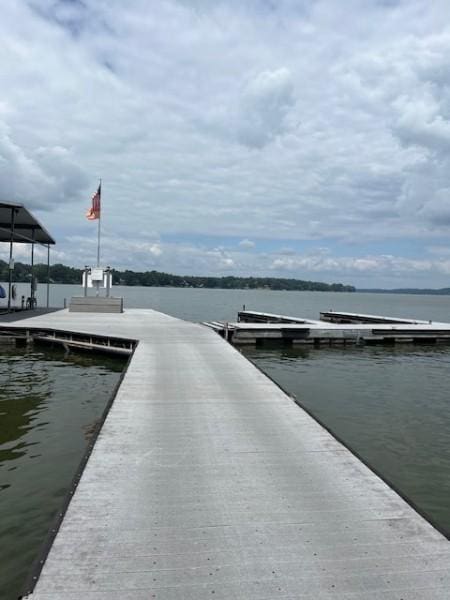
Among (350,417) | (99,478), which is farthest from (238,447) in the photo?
(350,417)

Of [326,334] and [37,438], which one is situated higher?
[326,334]

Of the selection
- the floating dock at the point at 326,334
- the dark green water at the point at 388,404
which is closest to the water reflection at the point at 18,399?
the dark green water at the point at 388,404

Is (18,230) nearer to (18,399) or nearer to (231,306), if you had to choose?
(18,399)

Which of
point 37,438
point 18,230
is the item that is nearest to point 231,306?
point 18,230

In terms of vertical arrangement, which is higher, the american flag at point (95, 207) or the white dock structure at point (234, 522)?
the american flag at point (95, 207)

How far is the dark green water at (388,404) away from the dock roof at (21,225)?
13.2 meters

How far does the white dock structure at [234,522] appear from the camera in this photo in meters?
3.51

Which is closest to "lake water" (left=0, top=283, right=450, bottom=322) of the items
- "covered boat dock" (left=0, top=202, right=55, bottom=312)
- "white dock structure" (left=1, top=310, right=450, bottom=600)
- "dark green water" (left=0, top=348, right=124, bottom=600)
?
"covered boat dock" (left=0, top=202, right=55, bottom=312)

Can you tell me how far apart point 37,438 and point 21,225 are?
78.3ft

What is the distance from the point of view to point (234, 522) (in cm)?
438

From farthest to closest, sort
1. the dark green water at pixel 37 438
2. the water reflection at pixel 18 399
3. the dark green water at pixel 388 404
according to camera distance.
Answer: the water reflection at pixel 18 399 → the dark green water at pixel 388 404 → the dark green water at pixel 37 438

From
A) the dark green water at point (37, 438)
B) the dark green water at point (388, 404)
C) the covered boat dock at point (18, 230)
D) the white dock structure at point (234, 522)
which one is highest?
the covered boat dock at point (18, 230)

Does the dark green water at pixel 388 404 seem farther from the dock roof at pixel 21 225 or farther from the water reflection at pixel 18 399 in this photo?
the dock roof at pixel 21 225

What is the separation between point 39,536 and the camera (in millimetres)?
5344
